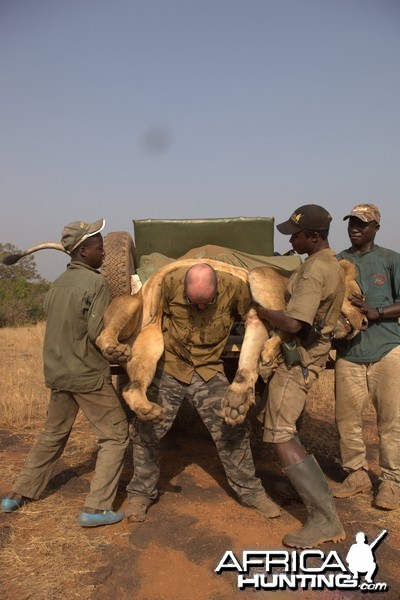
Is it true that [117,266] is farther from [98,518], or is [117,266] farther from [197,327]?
[98,518]

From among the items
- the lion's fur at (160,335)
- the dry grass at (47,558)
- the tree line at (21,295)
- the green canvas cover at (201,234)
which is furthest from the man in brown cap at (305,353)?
the tree line at (21,295)

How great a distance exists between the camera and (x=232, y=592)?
2832 mm

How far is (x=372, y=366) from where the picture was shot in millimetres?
4043

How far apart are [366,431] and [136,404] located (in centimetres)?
358

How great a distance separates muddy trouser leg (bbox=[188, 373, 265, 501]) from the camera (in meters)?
3.73

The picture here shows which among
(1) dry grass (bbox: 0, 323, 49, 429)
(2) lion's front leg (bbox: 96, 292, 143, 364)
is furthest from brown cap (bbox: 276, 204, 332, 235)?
(1) dry grass (bbox: 0, 323, 49, 429)

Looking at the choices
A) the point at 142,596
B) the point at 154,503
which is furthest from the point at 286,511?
the point at 142,596

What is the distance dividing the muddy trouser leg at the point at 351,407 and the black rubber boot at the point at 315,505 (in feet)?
3.00

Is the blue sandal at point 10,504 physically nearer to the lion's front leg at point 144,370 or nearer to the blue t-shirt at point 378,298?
the lion's front leg at point 144,370

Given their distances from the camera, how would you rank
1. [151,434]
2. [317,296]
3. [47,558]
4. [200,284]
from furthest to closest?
[151,434] < [200,284] < [317,296] < [47,558]

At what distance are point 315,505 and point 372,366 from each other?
1.23 m

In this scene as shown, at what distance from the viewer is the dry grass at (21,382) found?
611 cm

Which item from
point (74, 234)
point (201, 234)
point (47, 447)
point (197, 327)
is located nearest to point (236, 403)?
point (197, 327)

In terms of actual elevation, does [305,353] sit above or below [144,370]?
above
